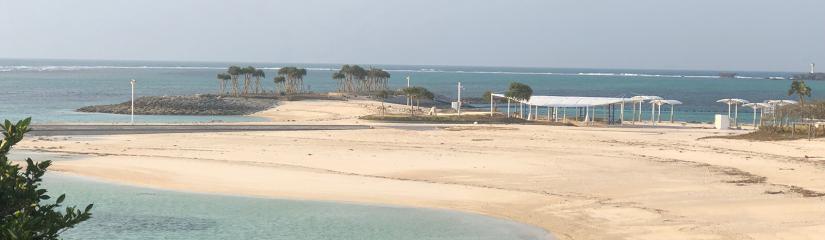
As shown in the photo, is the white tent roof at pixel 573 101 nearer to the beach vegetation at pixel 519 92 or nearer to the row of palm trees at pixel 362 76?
the beach vegetation at pixel 519 92

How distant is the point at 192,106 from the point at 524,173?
55595mm

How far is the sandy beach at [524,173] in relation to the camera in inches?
909

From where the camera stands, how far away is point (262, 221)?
23.7 m

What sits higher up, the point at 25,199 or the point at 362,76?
the point at 25,199

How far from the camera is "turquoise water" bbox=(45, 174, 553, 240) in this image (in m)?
21.8

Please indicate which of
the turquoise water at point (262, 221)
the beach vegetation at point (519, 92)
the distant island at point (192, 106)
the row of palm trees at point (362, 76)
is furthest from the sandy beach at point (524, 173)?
the row of palm trees at point (362, 76)

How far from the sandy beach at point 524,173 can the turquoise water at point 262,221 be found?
1.11m

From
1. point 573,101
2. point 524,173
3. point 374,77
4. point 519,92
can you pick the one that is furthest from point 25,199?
point 374,77

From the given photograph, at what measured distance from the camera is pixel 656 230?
21203 millimetres

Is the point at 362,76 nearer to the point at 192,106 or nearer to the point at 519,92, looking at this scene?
the point at 192,106

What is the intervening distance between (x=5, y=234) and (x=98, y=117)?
221ft

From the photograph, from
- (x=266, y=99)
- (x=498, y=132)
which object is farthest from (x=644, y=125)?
(x=266, y=99)

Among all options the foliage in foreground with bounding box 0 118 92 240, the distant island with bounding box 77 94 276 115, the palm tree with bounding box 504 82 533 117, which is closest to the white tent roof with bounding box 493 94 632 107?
the palm tree with bounding box 504 82 533 117

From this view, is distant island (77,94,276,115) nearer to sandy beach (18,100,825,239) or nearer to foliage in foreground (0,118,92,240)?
sandy beach (18,100,825,239)
